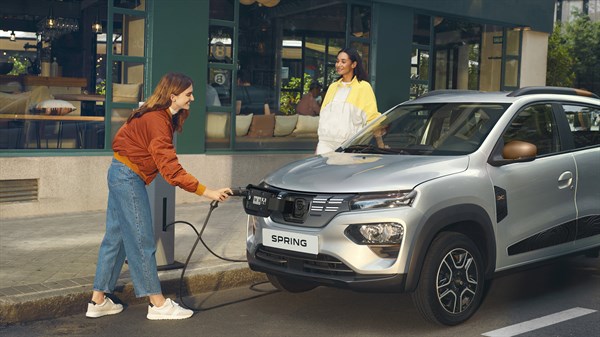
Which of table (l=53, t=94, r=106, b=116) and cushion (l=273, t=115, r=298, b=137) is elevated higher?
table (l=53, t=94, r=106, b=116)

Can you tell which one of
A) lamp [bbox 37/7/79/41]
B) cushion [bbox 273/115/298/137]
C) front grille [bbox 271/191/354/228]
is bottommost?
front grille [bbox 271/191/354/228]

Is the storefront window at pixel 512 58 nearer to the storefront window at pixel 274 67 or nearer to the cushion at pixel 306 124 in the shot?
the storefront window at pixel 274 67

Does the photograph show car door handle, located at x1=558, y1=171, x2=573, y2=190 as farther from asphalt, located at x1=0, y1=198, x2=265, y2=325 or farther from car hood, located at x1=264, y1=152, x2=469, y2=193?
asphalt, located at x1=0, y1=198, x2=265, y2=325

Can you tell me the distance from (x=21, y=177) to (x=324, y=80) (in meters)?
5.15

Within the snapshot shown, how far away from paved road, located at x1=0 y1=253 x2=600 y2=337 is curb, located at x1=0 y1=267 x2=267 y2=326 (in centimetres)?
8

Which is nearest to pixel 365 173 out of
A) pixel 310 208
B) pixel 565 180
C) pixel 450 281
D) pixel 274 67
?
pixel 310 208

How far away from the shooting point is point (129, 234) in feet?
19.5

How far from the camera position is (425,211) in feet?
18.5

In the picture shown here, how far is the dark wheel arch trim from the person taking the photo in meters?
5.59

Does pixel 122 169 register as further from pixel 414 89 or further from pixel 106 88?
pixel 414 89

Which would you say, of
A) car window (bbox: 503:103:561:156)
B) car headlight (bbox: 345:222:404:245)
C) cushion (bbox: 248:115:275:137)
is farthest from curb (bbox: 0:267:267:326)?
cushion (bbox: 248:115:275:137)

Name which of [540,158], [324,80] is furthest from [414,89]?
[540,158]

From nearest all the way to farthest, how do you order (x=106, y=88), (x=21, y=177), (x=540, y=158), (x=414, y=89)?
(x=540, y=158) → (x=21, y=177) → (x=106, y=88) → (x=414, y=89)

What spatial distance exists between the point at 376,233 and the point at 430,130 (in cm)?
151
